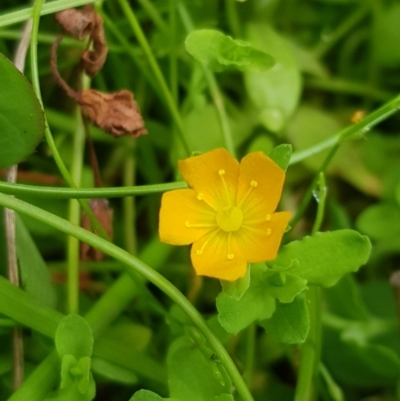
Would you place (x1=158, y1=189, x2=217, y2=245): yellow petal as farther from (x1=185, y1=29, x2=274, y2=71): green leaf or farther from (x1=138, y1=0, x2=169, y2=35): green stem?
(x1=138, y1=0, x2=169, y2=35): green stem

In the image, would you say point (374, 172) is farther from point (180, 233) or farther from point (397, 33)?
point (180, 233)

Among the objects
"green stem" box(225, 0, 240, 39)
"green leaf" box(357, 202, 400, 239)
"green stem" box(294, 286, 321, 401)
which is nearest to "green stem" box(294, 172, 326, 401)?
"green stem" box(294, 286, 321, 401)

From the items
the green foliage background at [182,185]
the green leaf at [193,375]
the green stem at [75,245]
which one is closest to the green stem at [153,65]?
the green foliage background at [182,185]

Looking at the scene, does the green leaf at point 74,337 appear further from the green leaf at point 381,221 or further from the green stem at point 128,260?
the green leaf at point 381,221

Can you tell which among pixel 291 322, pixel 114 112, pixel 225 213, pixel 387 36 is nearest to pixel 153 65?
pixel 114 112

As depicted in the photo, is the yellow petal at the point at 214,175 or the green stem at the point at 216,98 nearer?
the yellow petal at the point at 214,175
